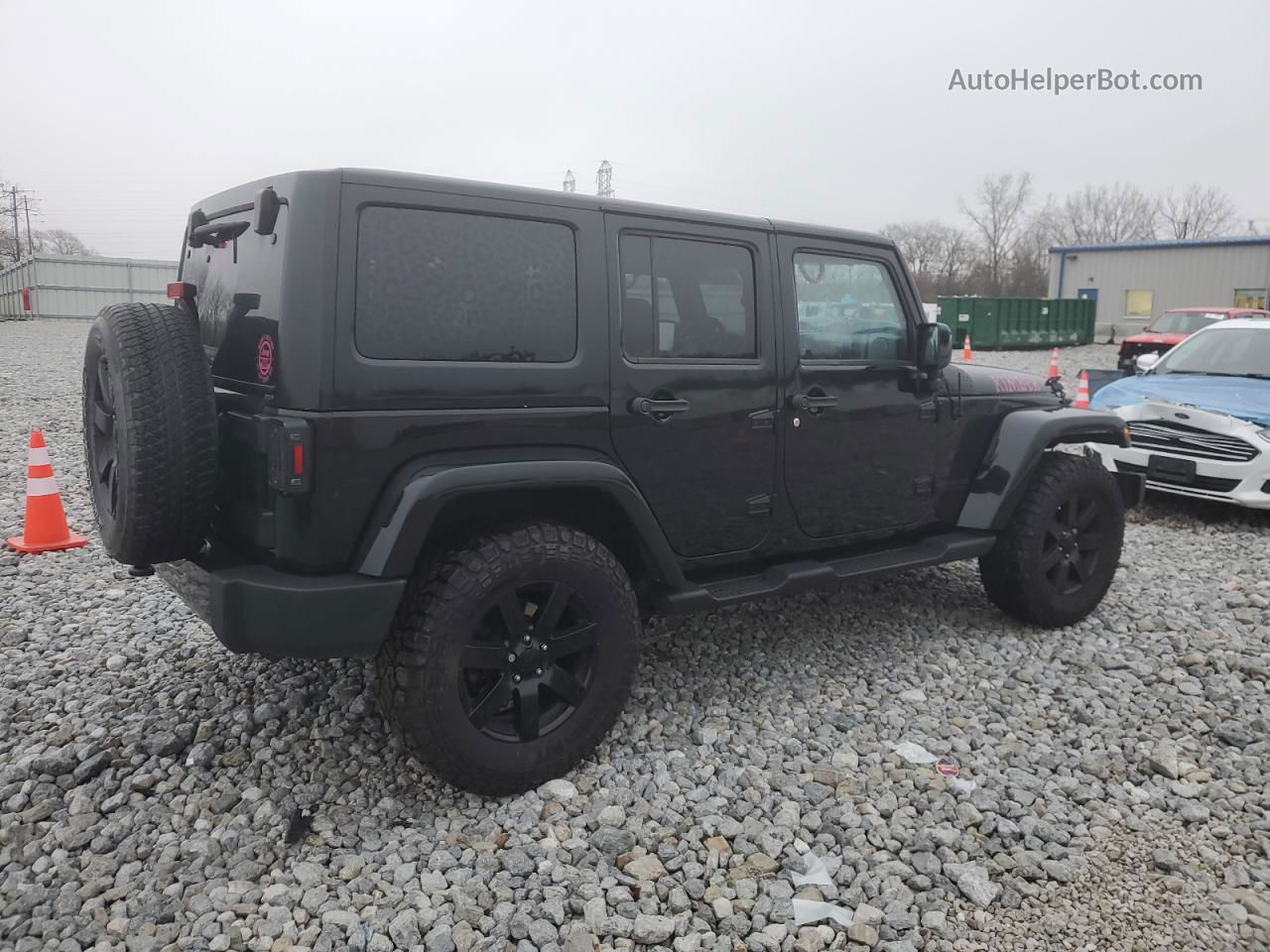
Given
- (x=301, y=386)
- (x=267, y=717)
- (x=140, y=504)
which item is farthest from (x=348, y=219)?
(x=267, y=717)

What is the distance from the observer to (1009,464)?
14.5 ft

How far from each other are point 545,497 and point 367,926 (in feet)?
4.59

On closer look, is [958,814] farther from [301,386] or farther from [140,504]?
[140,504]

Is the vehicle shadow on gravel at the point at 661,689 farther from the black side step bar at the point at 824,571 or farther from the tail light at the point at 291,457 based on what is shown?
the tail light at the point at 291,457

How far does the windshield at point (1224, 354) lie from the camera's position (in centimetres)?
759

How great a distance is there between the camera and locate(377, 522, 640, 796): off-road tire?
114 inches

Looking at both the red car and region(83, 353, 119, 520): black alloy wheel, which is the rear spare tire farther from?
the red car

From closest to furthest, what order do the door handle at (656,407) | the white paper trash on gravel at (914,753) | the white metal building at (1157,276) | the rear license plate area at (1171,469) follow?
the door handle at (656,407) → the white paper trash on gravel at (914,753) → the rear license plate area at (1171,469) → the white metal building at (1157,276)

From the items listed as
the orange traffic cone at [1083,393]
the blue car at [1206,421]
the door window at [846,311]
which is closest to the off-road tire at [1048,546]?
the door window at [846,311]

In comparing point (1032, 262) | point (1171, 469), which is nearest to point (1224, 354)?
point (1171, 469)

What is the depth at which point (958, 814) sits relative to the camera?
3084 mm

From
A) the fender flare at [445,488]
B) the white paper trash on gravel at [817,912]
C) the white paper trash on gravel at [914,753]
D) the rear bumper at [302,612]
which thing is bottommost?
the white paper trash on gravel at [817,912]

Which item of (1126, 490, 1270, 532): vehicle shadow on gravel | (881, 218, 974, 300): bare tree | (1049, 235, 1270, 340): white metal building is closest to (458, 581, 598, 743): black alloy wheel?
(1126, 490, 1270, 532): vehicle shadow on gravel

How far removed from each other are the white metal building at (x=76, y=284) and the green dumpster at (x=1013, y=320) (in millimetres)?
26863
